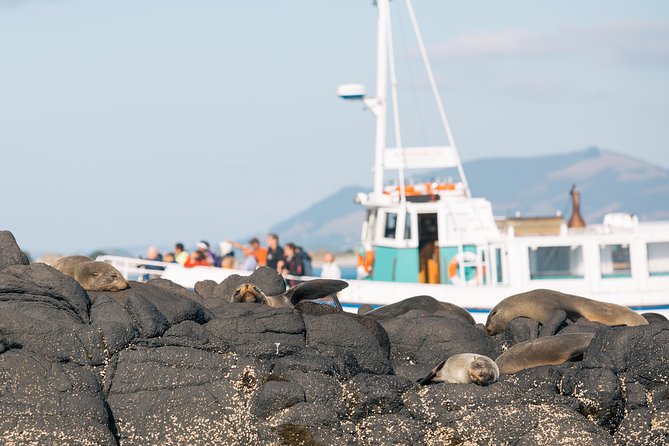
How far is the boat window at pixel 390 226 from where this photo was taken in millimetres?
21859

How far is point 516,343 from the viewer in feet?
35.9

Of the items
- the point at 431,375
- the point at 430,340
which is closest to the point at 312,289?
the point at 430,340

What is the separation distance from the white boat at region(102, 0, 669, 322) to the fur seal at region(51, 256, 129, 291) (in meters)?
8.71

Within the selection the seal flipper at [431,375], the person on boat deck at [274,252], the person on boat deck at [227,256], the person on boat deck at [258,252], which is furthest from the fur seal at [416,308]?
the person on boat deck at [227,256]

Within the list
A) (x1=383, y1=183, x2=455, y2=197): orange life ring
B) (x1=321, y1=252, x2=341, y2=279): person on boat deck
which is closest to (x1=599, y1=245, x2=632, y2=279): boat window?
(x1=383, y1=183, x2=455, y2=197): orange life ring

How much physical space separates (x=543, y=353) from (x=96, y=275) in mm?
3858

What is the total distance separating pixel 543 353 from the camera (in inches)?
394

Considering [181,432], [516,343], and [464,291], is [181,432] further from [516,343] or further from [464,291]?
[464,291]

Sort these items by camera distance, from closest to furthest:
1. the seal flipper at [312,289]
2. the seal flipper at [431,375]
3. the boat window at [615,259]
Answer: the seal flipper at [431,375] → the seal flipper at [312,289] → the boat window at [615,259]

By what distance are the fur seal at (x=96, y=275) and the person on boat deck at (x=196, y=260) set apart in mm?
9744

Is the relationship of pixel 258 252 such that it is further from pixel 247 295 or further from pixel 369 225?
pixel 247 295

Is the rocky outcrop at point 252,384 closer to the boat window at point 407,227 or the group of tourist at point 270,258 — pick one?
the group of tourist at point 270,258

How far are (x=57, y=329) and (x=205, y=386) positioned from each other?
1.16 m

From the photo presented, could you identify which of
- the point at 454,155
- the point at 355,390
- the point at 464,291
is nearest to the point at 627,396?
the point at 355,390
